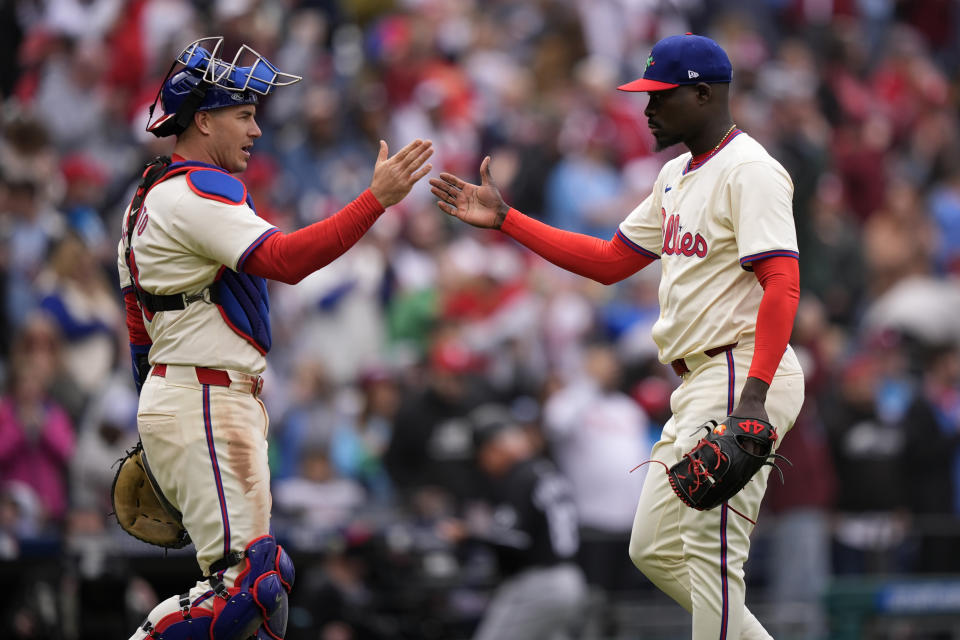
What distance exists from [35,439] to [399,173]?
500 cm

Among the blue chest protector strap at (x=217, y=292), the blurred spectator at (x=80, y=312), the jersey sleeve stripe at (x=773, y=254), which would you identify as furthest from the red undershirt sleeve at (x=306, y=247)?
the blurred spectator at (x=80, y=312)

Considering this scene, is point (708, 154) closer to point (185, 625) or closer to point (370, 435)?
point (185, 625)

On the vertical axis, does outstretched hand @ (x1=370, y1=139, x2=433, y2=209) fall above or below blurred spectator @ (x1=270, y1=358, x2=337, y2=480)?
above

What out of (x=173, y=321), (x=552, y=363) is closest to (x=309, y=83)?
(x=552, y=363)

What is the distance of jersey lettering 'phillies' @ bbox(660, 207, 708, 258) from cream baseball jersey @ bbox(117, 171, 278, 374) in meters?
1.56

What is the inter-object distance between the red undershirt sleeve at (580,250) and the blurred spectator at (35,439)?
4.61 meters

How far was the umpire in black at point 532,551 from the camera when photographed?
32.1 feet

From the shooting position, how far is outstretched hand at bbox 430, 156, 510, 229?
21.1 ft

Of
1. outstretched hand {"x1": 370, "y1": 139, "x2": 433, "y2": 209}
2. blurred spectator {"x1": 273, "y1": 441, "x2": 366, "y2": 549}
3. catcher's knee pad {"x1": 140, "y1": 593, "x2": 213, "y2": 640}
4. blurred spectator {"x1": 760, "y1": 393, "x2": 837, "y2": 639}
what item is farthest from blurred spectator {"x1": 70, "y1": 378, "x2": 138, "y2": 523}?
blurred spectator {"x1": 760, "y1": 393, "x2": 837, "y2": 639}

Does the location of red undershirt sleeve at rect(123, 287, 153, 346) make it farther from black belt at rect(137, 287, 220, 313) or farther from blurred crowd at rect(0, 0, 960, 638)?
blurred crowd at rect(0, 0, 960, 638)

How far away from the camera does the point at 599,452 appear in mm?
11391

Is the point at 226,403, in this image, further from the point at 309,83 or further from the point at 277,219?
the point at 309,83

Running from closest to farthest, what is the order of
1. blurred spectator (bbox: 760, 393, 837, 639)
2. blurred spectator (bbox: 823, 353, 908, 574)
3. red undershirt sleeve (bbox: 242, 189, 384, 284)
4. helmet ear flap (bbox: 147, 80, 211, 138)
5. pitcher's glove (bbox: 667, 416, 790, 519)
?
pitcher's glove (bbox: 667, 416, 790, 519)
red undershirt sleeve (bbox: 242, 189, 384, 284)
helmet ear flap (bbox: 147, 80, 211, 138)
blurred spectator (bbox: 760, 393, 837, 639)
blurred spectator (bbox: 823, 353, 908, 574)

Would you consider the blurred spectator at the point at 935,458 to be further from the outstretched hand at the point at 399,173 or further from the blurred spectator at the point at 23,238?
the outstretched hand at the point at 399,173
